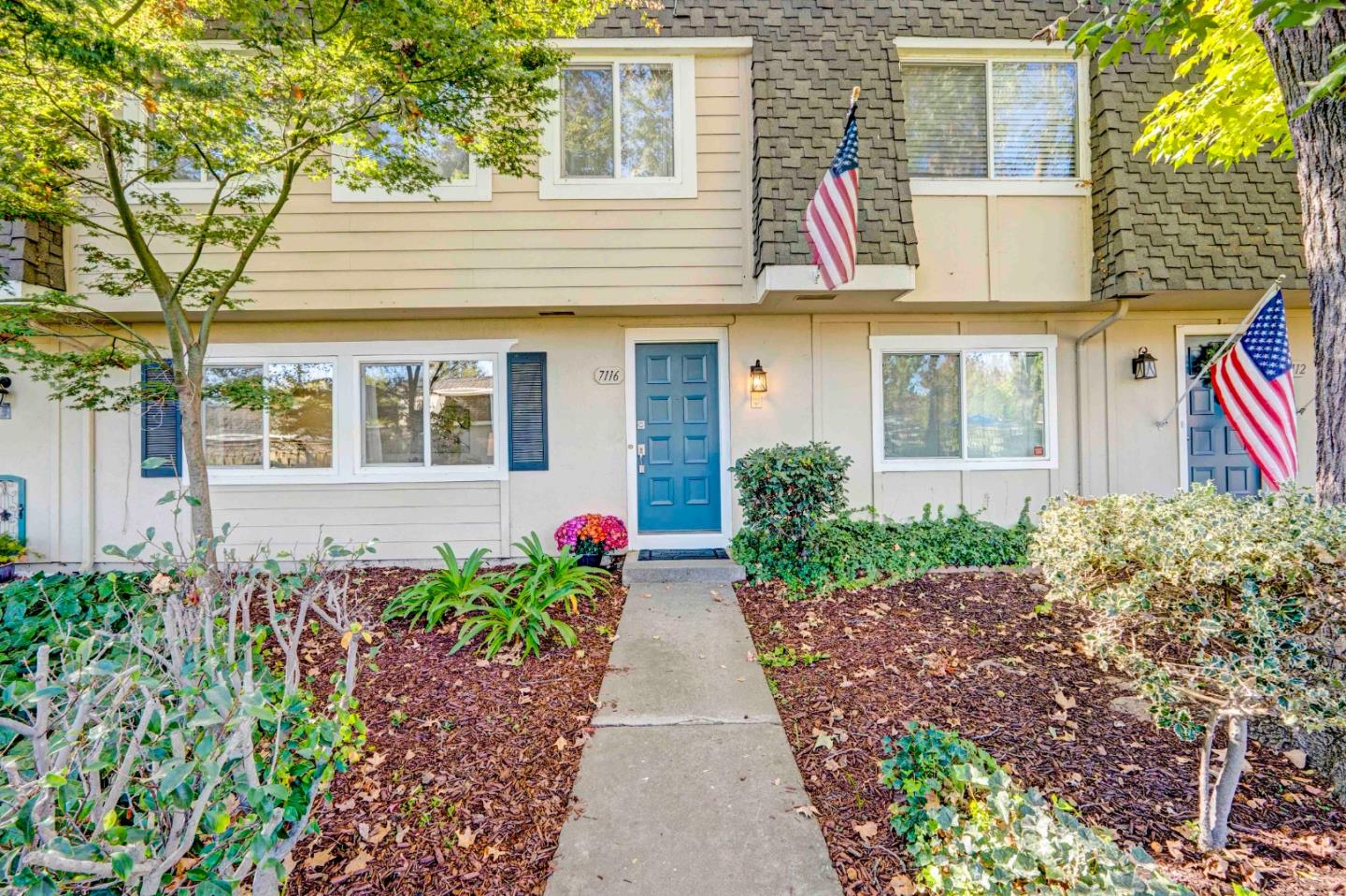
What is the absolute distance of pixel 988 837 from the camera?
5.61ft

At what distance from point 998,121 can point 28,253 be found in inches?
332

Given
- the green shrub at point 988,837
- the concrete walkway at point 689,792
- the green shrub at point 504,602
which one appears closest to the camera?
the green shrub at point 988,837

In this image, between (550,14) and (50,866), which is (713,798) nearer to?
(50,866)

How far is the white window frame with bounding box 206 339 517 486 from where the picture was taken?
5656 mm

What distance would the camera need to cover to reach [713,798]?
7.52ft

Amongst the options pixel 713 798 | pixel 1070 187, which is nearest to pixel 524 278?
pixel 713 798

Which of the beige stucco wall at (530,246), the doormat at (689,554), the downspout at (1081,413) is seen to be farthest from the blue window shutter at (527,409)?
the downspout at (1081,413)

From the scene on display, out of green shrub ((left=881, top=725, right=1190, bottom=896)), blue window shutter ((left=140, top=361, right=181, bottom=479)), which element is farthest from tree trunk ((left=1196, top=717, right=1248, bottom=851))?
blue window shutter ((left=140, top=361, right=181, bottom=479))

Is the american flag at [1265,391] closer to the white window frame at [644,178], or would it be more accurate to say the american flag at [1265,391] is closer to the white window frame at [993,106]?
the white window frame at [993,106]

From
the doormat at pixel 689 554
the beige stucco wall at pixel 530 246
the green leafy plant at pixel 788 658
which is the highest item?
the beige stucco wall at pixel 530 246

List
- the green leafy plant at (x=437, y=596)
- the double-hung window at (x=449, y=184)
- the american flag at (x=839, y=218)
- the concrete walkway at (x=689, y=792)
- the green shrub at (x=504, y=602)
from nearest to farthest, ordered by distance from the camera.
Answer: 1. the concrete walkway at (x=689, y=792)
2. the green shrub at (x=504, y=602)
3. the green leafy plant at (x=437, y=596)
4. the american flag at (x=839, y=218)
5. the double-hung window at (x=449, y=184)

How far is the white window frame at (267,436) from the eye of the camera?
5645 mm

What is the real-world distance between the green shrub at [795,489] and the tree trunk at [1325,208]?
8.78 feet

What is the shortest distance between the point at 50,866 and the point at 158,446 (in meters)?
5.97
